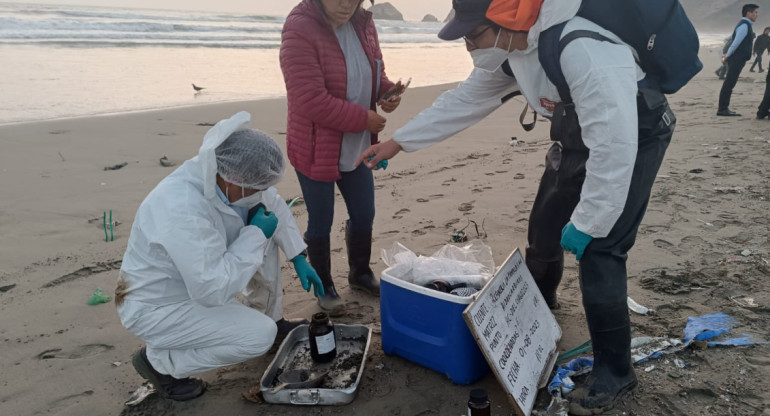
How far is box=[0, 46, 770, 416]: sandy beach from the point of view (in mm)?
2475

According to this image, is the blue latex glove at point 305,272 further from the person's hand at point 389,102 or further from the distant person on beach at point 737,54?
the distant person on beach at point 737,54

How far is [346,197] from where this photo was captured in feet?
10.8

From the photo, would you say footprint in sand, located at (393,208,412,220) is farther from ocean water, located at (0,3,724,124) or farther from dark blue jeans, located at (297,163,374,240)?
ocean water, located at (0,3,724,124)

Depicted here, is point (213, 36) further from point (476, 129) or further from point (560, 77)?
point (560, 77)

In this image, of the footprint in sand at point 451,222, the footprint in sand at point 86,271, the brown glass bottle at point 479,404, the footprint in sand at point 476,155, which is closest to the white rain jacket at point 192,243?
the brown glass bottle at point 479,404

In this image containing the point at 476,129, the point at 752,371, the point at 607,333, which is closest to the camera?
the point at 607,333

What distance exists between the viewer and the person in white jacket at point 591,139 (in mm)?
1851

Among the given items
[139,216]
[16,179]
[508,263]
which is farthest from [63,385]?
[16,179]

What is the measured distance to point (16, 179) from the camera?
18.0 ft

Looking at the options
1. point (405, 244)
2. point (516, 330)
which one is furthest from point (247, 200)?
point (405, 244)

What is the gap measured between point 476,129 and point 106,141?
5322mm

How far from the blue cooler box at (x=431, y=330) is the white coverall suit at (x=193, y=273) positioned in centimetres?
61

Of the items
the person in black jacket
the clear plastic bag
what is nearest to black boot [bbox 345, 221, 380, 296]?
the clear plastic bag

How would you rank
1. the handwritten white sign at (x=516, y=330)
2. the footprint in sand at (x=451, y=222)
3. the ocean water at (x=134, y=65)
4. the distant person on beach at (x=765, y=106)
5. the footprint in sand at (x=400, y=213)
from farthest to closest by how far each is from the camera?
the ocean water at (x=134, y=65), the distant person on beach at (x=765, y=106), the footprint in sand at (x=400, y=213), the footprint in sand at (x=451, y=222), the handwritten white sign at (x=516, y=330)
